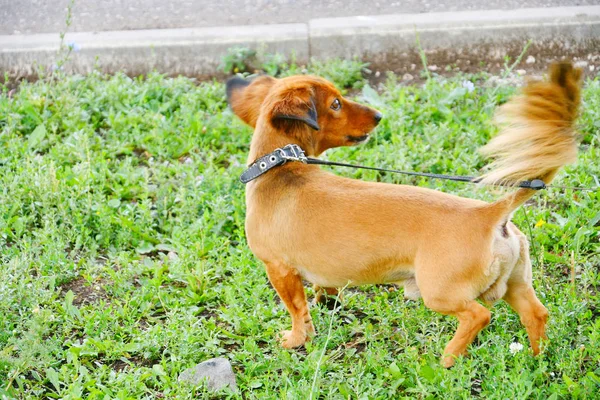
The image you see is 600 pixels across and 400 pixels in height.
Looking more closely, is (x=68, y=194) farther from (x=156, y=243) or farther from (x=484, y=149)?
(x=484, y=149)

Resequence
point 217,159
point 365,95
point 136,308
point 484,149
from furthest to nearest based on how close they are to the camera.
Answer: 1. point 365,95
2. point 217,159
3. point 136,308
4. point 484,149

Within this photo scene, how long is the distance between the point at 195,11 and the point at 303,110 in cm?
382

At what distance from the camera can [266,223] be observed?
3975 mm

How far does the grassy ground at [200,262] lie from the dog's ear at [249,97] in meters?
0.80

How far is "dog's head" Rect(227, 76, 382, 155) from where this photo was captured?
158 inches

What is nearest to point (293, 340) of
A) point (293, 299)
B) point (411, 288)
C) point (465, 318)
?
point (293, 299)

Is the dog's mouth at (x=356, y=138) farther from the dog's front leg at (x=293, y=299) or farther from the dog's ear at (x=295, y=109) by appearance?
the dog's front leg at (x=293, y=299)

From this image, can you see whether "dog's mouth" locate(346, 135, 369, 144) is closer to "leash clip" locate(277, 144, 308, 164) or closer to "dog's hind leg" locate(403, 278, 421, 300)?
"leash clip" locate(277, 144, 308, 164)

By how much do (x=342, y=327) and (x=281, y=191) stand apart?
76cm

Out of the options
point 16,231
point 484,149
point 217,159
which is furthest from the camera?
point 217,159

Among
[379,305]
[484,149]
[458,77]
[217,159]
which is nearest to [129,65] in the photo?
[217,159]

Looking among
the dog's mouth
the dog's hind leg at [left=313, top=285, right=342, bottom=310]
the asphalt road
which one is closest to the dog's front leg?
the dog's hind leg at [left=313, top=285, right=342, bottom=310]

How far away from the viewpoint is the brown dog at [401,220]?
3.27 meters

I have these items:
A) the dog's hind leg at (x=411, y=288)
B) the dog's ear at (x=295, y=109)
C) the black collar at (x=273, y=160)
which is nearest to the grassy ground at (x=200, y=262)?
the dog's hind leg at (x=411, y=288)
